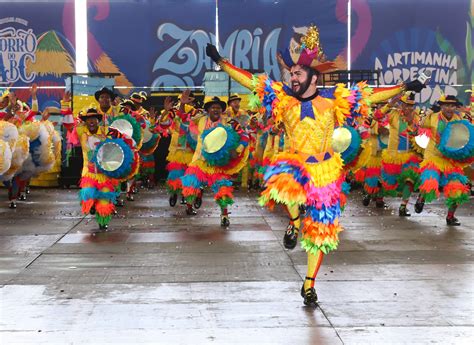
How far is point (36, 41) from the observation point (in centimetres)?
2383

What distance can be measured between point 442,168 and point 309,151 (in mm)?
5344

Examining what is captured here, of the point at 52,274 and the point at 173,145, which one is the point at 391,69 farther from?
the point at 52,274

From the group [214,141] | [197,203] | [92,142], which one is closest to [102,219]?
[92,142]

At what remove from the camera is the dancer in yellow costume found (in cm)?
688

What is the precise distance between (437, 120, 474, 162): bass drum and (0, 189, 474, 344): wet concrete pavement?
1093mm

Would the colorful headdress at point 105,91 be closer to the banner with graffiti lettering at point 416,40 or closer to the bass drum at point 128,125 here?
the bass drum at point 128,125

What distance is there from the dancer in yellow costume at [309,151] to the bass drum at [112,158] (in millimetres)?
4458

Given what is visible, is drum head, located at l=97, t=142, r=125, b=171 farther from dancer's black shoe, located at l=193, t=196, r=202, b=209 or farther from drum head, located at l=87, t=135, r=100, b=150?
dancer's black shoe, located at l=193, t=196, r=202, b=209

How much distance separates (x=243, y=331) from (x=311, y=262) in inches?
51.6

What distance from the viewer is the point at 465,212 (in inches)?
557

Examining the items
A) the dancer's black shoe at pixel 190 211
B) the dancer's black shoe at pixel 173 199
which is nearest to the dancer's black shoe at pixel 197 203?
the dancer's black shoe at pixel 190 211

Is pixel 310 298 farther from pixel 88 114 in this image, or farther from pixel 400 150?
pixel 400 150

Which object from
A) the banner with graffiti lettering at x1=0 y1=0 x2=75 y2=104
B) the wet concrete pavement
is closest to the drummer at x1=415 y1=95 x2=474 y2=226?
the wet concrete pavement

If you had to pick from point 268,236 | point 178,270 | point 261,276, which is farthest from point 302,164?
point 268,236
